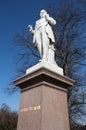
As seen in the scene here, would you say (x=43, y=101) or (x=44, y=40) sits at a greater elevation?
(x=44, y=40)

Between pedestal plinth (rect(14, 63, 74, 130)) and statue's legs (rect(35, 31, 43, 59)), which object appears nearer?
pedestal plinth (rect(14, 63, 74, 130))

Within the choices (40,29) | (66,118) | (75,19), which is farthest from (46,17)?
(75,19)

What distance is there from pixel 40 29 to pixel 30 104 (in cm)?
266

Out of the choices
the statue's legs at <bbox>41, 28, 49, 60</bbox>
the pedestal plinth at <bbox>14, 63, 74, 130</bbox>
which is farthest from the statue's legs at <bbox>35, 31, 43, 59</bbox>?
the pedestal plinth at <bbox>14, 63, 74, 130</bbox>

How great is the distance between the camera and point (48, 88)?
554 centimetres

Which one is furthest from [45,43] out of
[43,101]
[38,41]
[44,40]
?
[43,101]

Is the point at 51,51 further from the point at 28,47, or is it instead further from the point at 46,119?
the point at 28,47

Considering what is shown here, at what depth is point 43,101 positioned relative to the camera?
5.22 meters

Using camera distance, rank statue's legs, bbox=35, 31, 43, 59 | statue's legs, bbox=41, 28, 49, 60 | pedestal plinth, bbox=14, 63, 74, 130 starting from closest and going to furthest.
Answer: pedestal plinth, bbox=14, 63, 74, 130 < statue's legs, bbox=41, 28, 49, 60 < statue's legs, bbox=35, 31, 43, 59

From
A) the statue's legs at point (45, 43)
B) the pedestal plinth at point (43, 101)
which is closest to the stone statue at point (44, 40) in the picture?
the statue's legs at point (45, 43)

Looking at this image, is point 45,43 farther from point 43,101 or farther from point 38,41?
point 43,101

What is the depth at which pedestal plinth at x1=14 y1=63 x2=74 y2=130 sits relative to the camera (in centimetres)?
510

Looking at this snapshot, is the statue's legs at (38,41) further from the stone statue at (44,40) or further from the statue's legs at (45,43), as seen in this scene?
the statue's legs at (45,43)

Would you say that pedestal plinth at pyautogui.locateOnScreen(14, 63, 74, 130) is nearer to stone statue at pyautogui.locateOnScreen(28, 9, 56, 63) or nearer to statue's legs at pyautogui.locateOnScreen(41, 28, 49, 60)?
statue's legs at pyautogui.locateOnScreen(41, 28, 49, 60)
